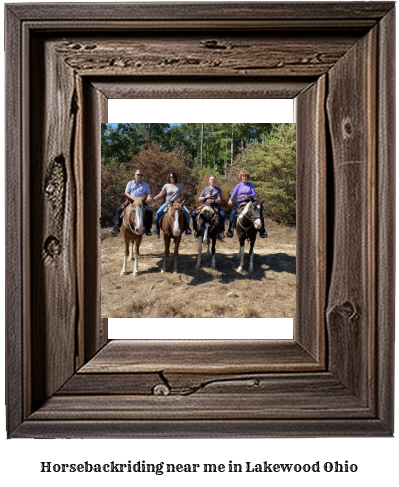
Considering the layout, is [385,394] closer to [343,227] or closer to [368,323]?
[368,323]

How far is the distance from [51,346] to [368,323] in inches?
66.7

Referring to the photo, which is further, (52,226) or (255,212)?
(255,212)

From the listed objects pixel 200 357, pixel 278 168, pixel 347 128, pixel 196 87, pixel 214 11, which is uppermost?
pixel 214 11

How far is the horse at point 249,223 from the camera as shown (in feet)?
7.01

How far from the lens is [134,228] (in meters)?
2.13

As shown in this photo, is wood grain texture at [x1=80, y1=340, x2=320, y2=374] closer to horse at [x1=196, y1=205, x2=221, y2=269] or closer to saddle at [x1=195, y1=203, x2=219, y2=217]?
horse at [x1=196, y1=205, x2=221, y2=269]

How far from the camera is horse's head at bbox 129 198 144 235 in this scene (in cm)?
212

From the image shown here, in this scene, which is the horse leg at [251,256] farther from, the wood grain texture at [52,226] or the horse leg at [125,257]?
the wood grain texture at [52,226]

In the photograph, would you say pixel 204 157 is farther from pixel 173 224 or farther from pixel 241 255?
pixel 241 255

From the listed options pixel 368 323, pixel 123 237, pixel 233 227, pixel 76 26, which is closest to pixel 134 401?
pixel 123 237

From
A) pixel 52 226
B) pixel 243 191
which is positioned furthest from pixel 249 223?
pixel 52 226

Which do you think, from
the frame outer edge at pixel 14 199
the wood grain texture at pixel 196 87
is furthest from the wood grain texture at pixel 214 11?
the wood grain texture at pixel 196 87

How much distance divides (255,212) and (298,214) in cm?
24

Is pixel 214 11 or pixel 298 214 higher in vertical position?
pixel 214 11
